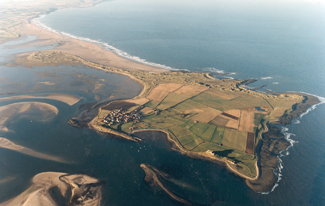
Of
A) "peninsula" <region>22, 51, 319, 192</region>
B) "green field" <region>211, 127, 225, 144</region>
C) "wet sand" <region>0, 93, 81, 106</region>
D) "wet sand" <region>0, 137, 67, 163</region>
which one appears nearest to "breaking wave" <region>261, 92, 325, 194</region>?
"peninsula" <region>22, 51, 319, 192</region>

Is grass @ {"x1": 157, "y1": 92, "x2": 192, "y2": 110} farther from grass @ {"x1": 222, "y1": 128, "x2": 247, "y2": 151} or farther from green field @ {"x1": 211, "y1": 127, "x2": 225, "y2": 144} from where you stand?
grass @ {"x1": 222, "y1": 128, "x2": 247, "y2": 151}

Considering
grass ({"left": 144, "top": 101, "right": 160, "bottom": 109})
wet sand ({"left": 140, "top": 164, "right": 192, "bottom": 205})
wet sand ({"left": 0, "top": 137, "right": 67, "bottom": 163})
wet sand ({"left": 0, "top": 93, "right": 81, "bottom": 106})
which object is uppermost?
grass ({"left": 144, "top": 101, "right": 160, "bottom": 109})

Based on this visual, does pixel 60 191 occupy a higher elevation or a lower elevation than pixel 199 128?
lower

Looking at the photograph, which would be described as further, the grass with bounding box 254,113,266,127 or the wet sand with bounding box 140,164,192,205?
the grass with bounding box 254,113,266,127

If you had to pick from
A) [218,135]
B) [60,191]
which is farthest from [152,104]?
[60,191]

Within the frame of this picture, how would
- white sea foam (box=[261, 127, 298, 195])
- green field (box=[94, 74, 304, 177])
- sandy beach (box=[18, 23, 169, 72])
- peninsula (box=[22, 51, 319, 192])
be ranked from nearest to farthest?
white sea foam (box=[261, 127, 298, 195])
peninsula (box=[22, 51, 319, 192])
green field (box=[94, 74, 304, 177])
sandy beach (box=[18, 23, 169, 72])

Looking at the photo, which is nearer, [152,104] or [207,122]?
[207,122]

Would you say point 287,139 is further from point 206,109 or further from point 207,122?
point 206,109

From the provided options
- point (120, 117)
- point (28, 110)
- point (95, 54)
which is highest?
point (95, 54)
